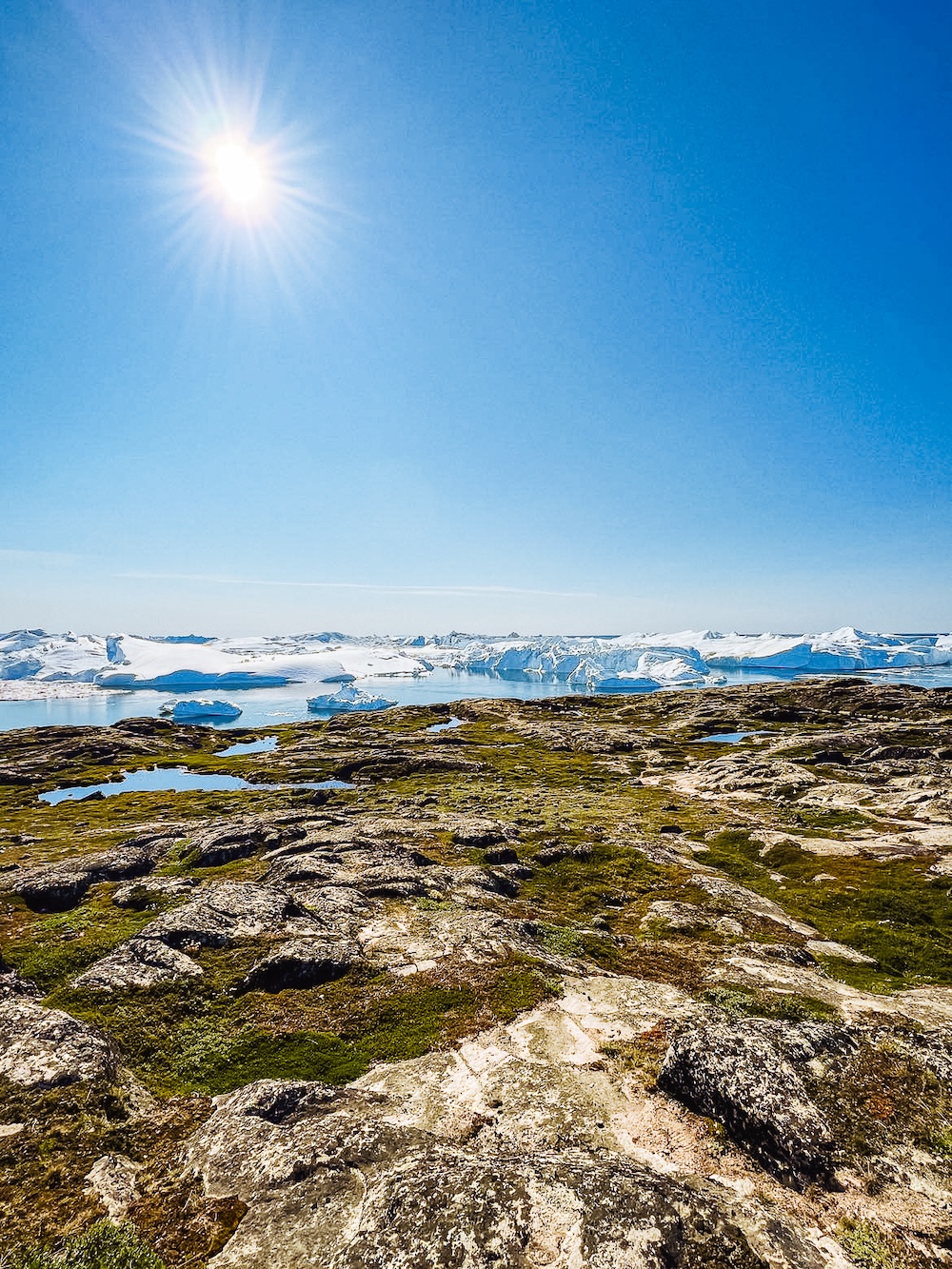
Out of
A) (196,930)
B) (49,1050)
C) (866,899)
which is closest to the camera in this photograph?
(49,1050)

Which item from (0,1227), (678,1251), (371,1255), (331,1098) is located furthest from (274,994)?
(678,1251)

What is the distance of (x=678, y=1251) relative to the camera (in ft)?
27.4

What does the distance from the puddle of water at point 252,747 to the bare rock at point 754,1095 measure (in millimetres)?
128192

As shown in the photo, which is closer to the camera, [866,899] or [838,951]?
[838,951]

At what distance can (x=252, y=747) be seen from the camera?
474 feet

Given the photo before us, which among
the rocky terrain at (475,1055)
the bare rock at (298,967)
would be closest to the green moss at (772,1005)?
the rocky terrain at (475,1055)

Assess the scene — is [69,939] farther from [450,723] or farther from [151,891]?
[450,723]

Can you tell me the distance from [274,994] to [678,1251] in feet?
48.6

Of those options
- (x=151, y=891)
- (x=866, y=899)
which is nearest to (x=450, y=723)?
(x=151, y=891)

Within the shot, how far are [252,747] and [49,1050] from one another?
142 metres

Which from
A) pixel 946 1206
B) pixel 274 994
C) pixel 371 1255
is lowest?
pixel 274 994

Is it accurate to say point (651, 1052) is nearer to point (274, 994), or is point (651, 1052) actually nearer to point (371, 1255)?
point (371, 1255)

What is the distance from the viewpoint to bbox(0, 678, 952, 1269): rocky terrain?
916 centimetres

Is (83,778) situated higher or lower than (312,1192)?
lower
